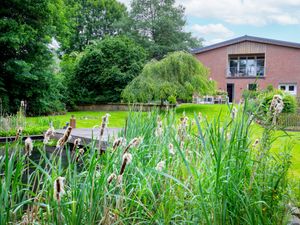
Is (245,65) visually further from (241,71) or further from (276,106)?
(276,106)

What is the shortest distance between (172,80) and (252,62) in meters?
10.1

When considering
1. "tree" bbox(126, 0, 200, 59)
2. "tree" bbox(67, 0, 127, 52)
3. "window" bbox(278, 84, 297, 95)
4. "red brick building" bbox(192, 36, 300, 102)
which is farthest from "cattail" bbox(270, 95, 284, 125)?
"tree" bbox(67, 0, 127, 52)

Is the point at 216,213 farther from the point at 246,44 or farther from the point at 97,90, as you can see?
the point at 246,44

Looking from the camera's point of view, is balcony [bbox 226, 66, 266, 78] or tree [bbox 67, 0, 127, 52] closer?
balcony [bbox 226, 66, 266, 78]

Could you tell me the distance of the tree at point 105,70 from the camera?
18.7 meters

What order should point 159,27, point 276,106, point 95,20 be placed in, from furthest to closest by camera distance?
point 95,20 → point 159,27 → point 276,106

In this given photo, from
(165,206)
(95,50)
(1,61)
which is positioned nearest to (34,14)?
(1,61)

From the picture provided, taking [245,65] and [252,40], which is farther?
[245,65]

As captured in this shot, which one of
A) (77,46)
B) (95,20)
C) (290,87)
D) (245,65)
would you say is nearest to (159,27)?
(95,20)

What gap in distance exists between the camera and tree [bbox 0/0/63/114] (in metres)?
13.2

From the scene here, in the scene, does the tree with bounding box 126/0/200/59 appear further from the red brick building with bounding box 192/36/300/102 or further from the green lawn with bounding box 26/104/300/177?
the green lawn with bounding box 26/104/300/177

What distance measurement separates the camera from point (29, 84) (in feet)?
48.1

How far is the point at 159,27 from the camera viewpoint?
1089 inches

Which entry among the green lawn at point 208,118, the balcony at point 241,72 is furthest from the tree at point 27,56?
the balcony at point 241,72
